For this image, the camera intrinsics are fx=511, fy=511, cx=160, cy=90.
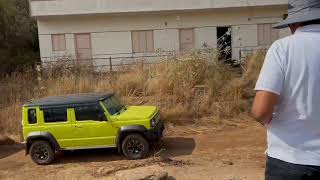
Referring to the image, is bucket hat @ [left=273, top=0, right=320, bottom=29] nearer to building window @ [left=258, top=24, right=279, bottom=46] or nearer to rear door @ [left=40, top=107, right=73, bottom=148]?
rear door @ [left=40, top=107, right=73, bottom=148]

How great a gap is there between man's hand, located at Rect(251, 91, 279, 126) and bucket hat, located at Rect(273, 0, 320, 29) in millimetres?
443

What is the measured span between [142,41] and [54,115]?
65.7 feet

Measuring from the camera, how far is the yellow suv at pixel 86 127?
10.6 metres

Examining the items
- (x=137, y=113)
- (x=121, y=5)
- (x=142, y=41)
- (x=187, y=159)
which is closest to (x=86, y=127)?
(x=137, y=113)

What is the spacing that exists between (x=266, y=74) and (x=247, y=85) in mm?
12977

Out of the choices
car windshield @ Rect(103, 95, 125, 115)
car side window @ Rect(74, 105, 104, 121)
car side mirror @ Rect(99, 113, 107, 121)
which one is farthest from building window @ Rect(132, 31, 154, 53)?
car side mirror @ Rect(99, 113, 107, 121)

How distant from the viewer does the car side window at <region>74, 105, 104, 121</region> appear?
1073 centimetres

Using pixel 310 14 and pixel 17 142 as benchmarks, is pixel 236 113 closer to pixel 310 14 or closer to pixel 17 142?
pixel 17 142

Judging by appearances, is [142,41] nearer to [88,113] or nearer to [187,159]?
[88,113]

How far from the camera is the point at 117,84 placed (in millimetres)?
15930

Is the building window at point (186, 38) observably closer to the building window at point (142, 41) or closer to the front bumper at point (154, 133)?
the building window at point (142, 41)

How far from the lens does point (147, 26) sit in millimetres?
30547

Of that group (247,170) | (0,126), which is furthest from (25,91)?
(247,170)

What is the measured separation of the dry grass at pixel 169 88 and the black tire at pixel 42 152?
9.86 ft
